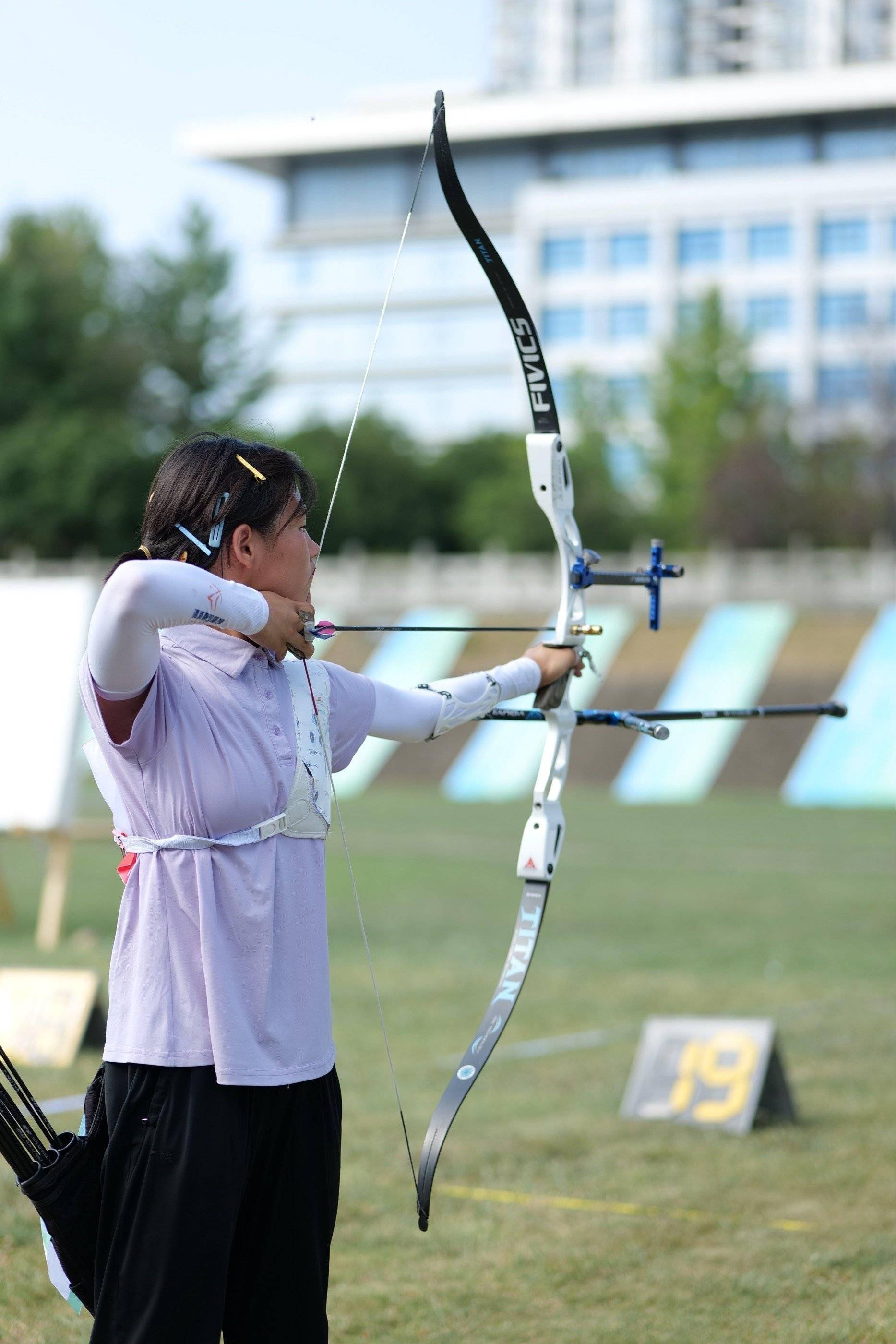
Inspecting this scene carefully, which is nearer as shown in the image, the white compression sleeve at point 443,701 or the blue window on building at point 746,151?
the white compression sleeve at point 443,701

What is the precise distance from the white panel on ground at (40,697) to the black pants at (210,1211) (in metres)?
6.90

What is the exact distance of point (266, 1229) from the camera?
218cm

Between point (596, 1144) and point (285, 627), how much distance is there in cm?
308

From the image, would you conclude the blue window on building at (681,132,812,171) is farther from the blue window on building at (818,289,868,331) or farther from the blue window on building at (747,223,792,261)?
the blue window on building at (818,289,868,331)

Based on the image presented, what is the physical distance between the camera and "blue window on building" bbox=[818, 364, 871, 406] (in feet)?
180

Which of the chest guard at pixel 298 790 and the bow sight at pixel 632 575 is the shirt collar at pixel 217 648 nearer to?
the chest guard at pixel 298 790

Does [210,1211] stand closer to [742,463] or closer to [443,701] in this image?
[443,701]

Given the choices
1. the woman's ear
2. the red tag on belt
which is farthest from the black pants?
the woman's ear

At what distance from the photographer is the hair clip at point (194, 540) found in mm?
2178

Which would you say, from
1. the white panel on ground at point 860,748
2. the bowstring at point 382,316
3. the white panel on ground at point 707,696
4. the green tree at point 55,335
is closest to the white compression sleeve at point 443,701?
the bowstring at point 382,316

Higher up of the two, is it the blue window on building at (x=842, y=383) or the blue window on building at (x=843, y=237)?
the blue window on building at (x=843, y=237)

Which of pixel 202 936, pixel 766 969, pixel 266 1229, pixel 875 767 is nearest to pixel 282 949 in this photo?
pixel 202 936

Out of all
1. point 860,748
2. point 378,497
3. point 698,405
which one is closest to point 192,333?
point 378,497

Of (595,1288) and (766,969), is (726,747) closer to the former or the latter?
(766,969)
